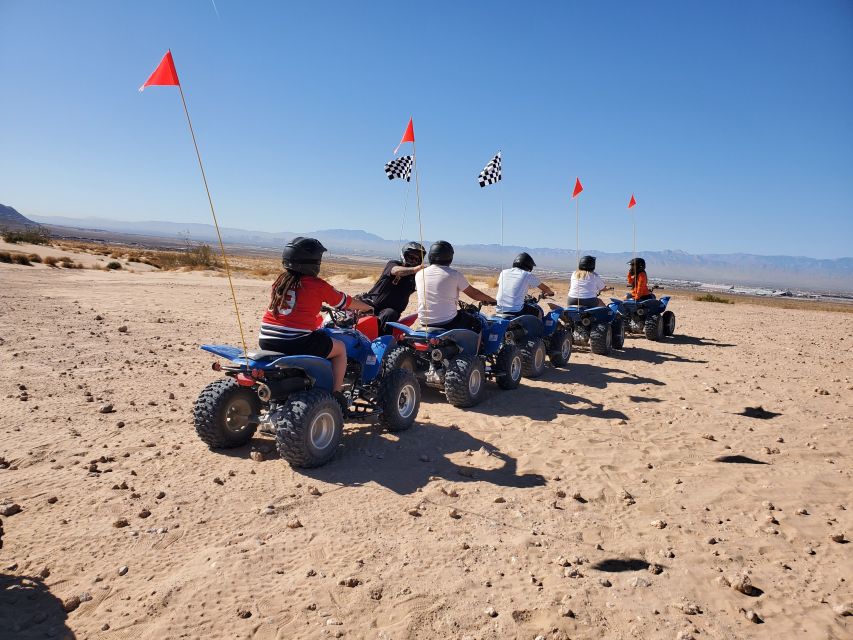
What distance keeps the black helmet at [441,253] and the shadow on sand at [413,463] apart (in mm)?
2246

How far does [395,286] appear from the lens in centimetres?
715

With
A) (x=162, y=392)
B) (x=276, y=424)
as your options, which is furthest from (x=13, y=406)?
(x=276, y=424)

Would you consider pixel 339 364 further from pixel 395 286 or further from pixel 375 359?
pixel 395 286

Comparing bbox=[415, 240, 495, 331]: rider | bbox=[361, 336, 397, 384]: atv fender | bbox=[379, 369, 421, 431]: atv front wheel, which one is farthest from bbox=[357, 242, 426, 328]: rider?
bbox=[379, 369, 421, 431]: atv front wheel

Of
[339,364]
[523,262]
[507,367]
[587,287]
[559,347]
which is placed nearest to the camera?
[339,364]

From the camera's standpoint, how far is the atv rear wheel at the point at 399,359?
249 inches

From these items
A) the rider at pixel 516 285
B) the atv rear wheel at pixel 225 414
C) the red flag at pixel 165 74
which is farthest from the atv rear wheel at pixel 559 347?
the red flag at pixel 165 74

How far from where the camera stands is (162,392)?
6.62 meters

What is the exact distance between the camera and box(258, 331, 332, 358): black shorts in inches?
183

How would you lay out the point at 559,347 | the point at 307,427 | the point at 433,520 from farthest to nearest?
the point at 559,347
the point at 307,427
the point at 433,520

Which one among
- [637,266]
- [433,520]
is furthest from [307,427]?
[637,266]

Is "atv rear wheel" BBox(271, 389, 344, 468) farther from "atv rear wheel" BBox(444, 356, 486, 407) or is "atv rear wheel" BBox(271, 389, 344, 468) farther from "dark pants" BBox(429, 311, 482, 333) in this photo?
"dark pants" BBox(429, 311, 482, 333)

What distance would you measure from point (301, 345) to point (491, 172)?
6.80m

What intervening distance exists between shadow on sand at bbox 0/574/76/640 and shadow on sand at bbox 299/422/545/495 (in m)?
1.99
